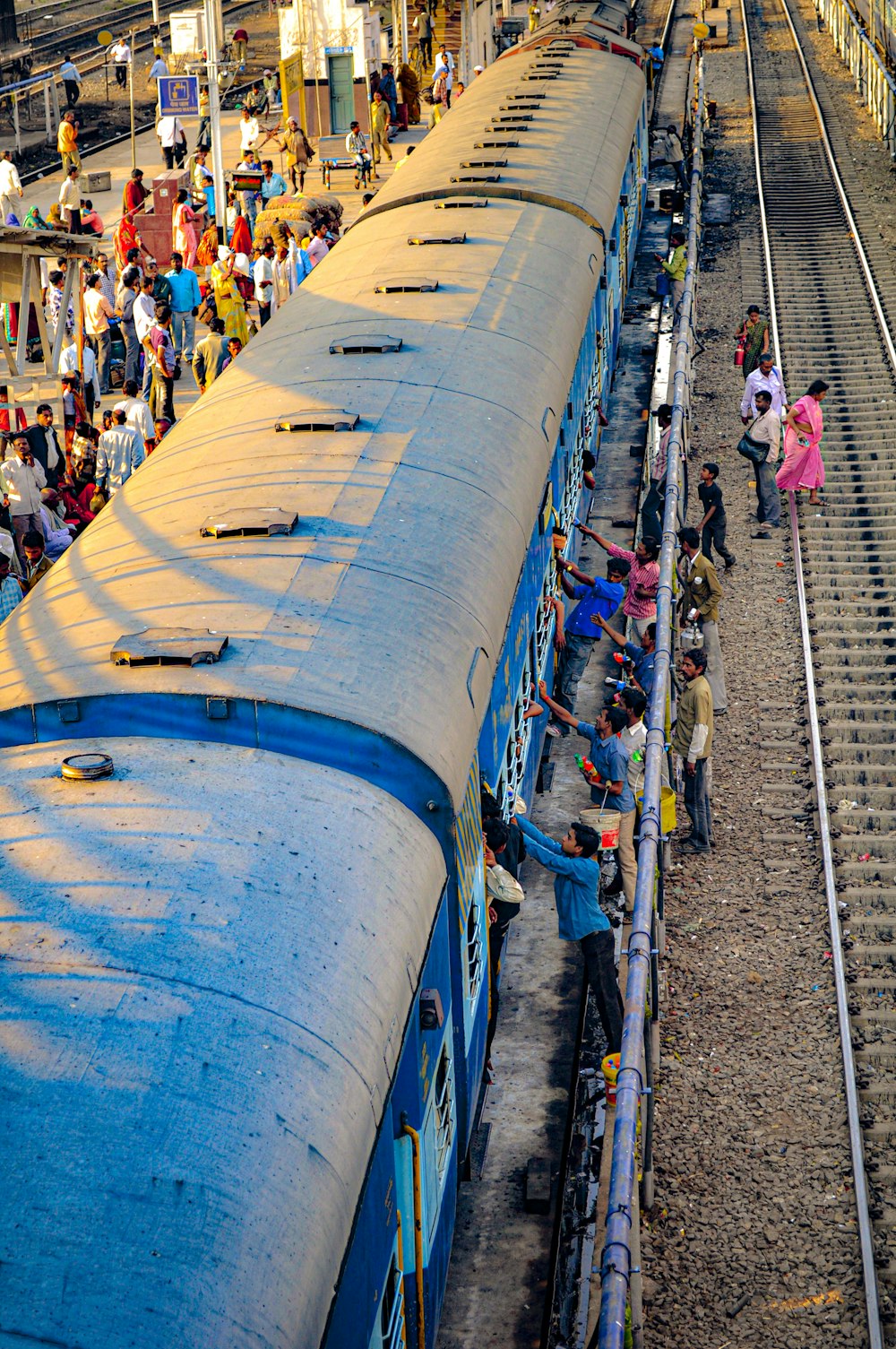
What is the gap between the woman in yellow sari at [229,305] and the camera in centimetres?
1716

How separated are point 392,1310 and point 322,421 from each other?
4563mm

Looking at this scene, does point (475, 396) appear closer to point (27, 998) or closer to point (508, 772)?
point (508, 772)

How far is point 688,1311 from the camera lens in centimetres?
703

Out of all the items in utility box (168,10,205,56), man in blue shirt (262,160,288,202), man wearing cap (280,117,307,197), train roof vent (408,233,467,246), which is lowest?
train roof vent (408,233,467,246)

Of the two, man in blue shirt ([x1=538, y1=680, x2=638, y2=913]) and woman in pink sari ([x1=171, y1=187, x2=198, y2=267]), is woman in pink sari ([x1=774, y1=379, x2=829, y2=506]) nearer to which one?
man in blue shirt ([x1=538, y1=680, x2=638, y2=913])

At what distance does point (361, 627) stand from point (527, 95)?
13.3 m

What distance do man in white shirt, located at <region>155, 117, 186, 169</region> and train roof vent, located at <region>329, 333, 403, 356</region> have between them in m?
20.4

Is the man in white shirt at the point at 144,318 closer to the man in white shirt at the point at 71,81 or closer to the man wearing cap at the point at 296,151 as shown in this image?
the man wearing cap at the point at 296,151

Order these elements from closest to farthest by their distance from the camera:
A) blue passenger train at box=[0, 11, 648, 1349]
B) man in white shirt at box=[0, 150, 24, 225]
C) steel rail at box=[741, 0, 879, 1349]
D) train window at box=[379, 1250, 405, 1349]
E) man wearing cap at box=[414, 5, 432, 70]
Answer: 1. blue passenger train at box=[0, 11, 648, 1349]
2. train window at box=[379, 1250, 405, 1349]
3. steel rail at box=[741, 0, 879, 1349]
4. man in white shirt at box=[0, 150, 24, 225]
5. man wearing cap at box=[414, 5, 432, 70]

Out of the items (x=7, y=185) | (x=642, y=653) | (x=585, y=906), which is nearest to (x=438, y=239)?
(x=642, y=653)

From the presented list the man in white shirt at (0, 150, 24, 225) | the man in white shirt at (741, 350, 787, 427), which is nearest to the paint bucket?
the man in white shirt at (741, 350, 787, 427)

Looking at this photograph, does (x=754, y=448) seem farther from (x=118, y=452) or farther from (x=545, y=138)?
(x=118, y=452)

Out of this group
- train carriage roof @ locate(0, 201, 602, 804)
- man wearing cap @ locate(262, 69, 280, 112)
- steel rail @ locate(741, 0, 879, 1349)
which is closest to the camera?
train carriage roof @ locate(0, 201, 602, 804)

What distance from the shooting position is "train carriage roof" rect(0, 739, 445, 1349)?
3451 millimetres
